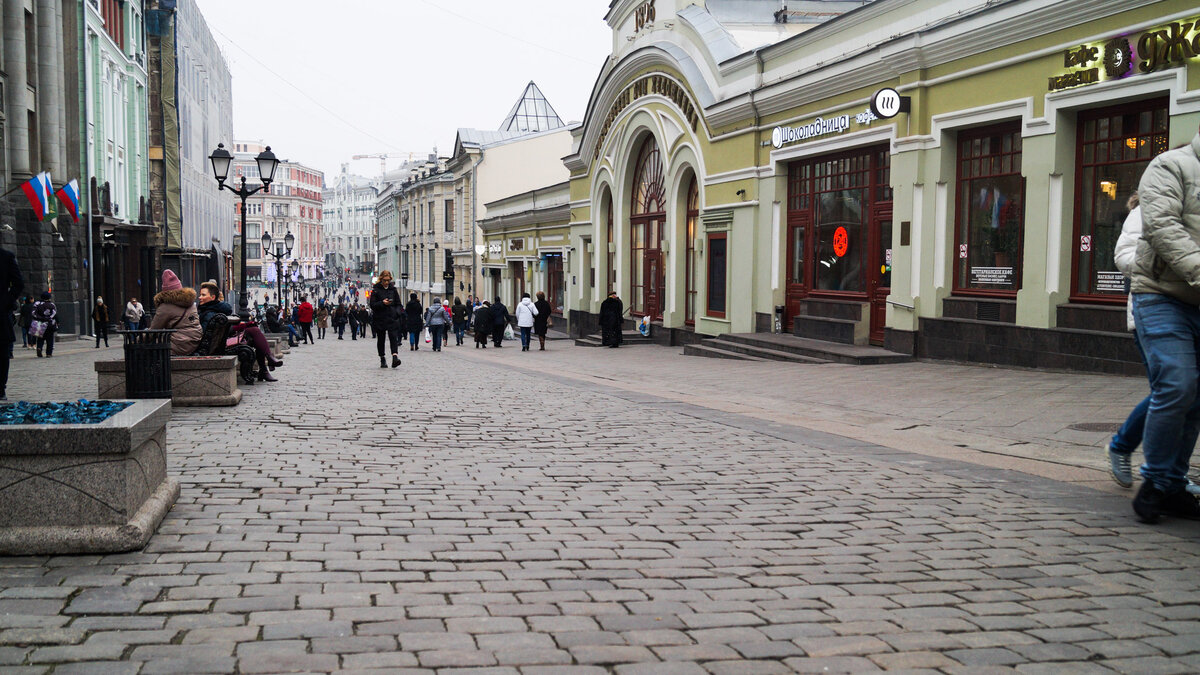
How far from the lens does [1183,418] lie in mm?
5297

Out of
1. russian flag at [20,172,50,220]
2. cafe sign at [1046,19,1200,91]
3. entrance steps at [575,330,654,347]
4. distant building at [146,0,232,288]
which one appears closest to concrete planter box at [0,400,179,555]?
cafe sign at [1046,19,1200,91]

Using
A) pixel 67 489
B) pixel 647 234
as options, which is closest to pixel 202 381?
pixel 67 489

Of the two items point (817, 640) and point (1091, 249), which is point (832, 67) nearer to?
point (1091, 249)

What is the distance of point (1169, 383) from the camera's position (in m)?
5.30

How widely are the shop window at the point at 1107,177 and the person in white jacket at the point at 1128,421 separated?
7373 mm

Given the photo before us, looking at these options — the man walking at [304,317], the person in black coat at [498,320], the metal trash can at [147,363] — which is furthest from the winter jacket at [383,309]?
the man walking at [304,317]

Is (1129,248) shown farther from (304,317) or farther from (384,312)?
(304,317)

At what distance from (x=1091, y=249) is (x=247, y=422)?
10790mm

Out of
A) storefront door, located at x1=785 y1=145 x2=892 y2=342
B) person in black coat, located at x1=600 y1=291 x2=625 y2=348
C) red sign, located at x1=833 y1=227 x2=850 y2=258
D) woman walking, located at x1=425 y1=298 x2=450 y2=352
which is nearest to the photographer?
storefront door, located at x1=785 y1=145 x2=892 y2=342

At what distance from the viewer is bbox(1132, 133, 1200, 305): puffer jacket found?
207 inches

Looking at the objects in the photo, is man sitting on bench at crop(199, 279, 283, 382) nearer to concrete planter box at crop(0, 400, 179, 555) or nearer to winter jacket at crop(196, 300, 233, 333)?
winter jacket at crop(196, 300, 233, 333)

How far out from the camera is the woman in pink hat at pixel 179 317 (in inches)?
422

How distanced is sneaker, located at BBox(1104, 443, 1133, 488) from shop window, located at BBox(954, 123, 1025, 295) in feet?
30.7

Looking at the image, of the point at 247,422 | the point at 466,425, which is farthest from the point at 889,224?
the point at 247,422
